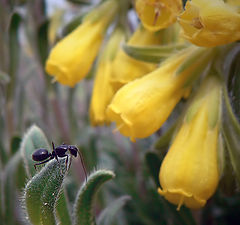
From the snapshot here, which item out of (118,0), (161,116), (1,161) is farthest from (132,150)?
(161,116)

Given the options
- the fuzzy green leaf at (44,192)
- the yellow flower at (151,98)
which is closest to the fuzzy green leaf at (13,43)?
the yellow flower at (151,98)

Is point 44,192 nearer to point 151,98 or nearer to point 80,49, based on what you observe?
point 151,98

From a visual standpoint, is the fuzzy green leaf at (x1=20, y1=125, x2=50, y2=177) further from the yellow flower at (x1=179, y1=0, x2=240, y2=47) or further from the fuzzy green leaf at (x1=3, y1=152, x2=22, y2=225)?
the yellow flower at (x1=179, y1=0, x2=240, y2=47)

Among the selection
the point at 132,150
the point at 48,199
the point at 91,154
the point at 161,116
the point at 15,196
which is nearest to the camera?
the point at 48,199

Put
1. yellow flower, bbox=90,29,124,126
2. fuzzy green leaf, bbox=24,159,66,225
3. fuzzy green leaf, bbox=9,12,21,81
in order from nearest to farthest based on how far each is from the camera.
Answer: fuzzy green leaf, bbox=24,159,66,225
yellow flower, bbox=90,29,124,126
fuzzy green leaf, bbox=9,12,21,81

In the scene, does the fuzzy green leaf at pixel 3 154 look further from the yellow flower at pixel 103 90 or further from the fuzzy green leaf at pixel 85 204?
the fuzzy green leaf at pixel 85 204

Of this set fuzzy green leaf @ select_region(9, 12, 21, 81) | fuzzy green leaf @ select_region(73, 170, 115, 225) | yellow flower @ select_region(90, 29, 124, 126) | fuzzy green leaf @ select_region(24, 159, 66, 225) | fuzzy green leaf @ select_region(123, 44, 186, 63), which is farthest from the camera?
fuzzy green leaf @ select_region(9, 12, 21, 81)

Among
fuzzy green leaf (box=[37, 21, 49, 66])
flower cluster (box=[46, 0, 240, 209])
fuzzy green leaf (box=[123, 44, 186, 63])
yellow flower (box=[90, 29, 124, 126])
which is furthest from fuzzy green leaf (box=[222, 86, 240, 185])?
fuzzy green leaf (box=[37, 21, 49, 66])

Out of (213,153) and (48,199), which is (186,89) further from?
(48,199)

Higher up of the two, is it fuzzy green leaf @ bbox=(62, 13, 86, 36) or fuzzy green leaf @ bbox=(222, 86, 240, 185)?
fuzzy green leaf @ bbox=(62, 13, 86, 36)
